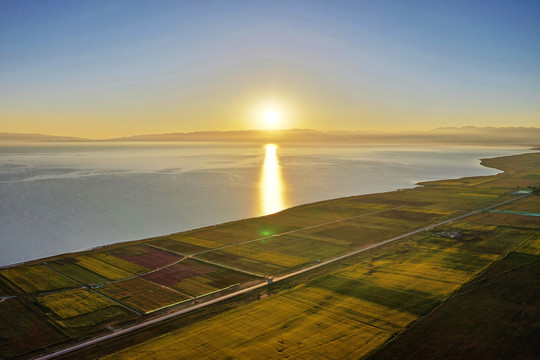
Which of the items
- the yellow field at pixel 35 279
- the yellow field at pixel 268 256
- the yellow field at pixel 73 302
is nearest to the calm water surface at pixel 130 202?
the yellow field at pixel 35 279

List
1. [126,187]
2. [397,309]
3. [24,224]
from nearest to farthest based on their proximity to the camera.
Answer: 1. [397,309]
2. [24,224]
3. [126,187]

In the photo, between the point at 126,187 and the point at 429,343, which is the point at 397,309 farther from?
the point at 126,187

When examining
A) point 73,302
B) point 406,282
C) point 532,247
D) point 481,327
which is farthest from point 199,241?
point 532,247

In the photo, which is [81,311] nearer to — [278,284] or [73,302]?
[73,302]

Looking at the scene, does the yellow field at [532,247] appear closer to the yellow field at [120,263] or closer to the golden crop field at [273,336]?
the golden crop field at [273,336]

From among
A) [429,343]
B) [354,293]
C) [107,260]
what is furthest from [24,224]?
[429,343]
